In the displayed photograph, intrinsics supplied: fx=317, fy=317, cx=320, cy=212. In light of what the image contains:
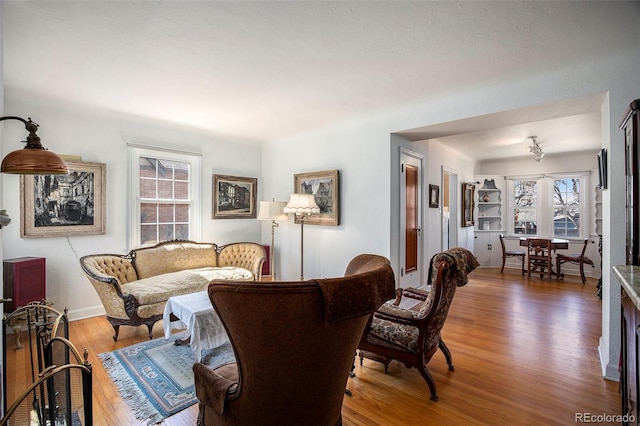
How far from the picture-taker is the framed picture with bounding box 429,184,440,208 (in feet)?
17.4

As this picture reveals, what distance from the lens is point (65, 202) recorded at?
366cm

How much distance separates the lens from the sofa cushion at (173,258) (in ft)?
13.2

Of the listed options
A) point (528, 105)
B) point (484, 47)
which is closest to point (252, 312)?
point (484, 47)

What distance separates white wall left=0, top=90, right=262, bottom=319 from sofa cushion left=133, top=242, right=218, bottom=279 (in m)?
0.36

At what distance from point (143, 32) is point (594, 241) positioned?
7.98 metres

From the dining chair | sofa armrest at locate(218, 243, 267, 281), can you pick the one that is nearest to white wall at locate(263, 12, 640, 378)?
sofa armrest at locate(218, 243, 267, 281)

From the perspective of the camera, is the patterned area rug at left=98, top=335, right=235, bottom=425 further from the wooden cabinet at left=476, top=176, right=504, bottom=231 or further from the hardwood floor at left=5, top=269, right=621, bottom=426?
the wooden cabinet at left=476, top=176, right=504, bottom=231

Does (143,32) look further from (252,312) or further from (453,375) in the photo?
(453,375)

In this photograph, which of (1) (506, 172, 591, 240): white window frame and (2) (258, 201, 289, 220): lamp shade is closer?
(2) (258, 201, 289, 220): lamp shade

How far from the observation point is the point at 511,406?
2117 mm

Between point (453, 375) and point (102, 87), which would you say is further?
point (102, 87)

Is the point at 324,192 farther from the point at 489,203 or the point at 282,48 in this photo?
the point at 489,203

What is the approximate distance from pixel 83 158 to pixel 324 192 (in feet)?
10.1

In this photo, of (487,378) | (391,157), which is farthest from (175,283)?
(487,378)
